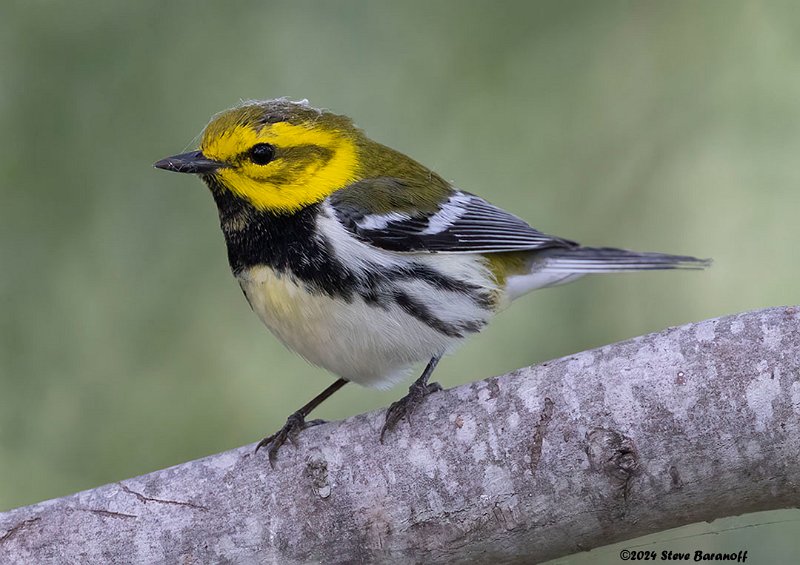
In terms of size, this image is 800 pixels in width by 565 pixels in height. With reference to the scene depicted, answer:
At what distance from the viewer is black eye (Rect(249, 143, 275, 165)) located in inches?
138

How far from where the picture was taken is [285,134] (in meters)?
3.56

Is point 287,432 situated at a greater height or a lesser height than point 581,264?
lesser

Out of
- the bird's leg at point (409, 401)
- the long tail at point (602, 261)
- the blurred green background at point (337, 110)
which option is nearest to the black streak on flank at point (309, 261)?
the bird's leg at point (409, 401)

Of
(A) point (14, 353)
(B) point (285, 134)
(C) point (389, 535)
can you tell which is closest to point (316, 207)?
(B) point (285, 134)

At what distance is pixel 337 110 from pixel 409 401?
7.46 ft

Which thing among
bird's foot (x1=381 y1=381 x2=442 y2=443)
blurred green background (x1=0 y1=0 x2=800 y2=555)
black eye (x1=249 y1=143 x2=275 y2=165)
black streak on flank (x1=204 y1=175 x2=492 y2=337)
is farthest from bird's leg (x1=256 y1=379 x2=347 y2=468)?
blurred green background (x1=0 y1=0 x2=800 y2=555)

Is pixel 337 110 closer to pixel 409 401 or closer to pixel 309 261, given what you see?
pixel 309 261

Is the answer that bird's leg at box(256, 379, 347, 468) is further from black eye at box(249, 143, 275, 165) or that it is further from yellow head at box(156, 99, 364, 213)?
black eye at box(249, 143, 275, 165)

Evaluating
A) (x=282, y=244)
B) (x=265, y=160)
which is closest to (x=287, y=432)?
(x=282, y=244)

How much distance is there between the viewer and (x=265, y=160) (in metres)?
3.52

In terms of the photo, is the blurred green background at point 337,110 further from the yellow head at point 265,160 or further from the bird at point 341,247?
the yellow head at point 265,160

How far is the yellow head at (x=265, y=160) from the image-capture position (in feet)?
11.4

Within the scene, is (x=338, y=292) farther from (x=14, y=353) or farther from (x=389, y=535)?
(x=14, y=353)

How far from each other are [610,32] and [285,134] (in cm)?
237
